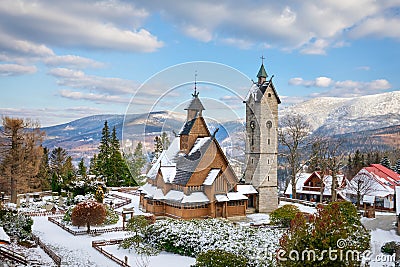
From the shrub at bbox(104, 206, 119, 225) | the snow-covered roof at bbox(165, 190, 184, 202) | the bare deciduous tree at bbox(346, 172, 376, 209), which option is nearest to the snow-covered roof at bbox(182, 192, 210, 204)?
the snow-covered roof at bbox(165, 190, 184, 202)

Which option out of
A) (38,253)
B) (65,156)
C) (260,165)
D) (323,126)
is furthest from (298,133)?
(323,126)

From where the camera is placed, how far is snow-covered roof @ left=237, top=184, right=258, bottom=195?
30953 mm

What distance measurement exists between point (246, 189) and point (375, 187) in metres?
14.3

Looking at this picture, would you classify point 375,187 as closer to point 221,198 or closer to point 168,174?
point 221,198

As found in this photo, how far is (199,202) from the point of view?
2691cm

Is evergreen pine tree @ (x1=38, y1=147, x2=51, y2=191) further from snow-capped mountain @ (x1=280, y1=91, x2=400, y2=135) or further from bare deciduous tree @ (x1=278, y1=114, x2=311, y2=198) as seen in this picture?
snow-capped mountain @ (x1=280, y1=91, x2=400, y2=135)

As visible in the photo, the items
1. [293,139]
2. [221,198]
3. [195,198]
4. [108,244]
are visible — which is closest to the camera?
[108,244]

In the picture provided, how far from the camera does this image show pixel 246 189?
31.4 metres

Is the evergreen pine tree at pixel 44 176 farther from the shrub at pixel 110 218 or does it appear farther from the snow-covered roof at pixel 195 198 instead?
the snow-covered roof at pixel 195 198

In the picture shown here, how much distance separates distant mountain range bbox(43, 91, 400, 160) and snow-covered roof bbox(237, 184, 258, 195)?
410 inches

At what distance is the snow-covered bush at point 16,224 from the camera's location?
21609 mm

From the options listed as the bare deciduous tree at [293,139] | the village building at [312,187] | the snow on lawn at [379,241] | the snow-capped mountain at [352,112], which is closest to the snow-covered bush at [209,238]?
the snow on lawn at [379,241]

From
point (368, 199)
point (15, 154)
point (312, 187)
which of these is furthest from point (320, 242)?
point (312, 187)

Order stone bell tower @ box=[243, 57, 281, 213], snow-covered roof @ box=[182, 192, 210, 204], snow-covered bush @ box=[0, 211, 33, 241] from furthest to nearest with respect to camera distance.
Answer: stone bell tower @ box=[243, 57, 281, 213] < snow-covered roof @ box=[182, 192, 210, 204] < snow-covered bush @ box=[0, 211, 33, 241]
